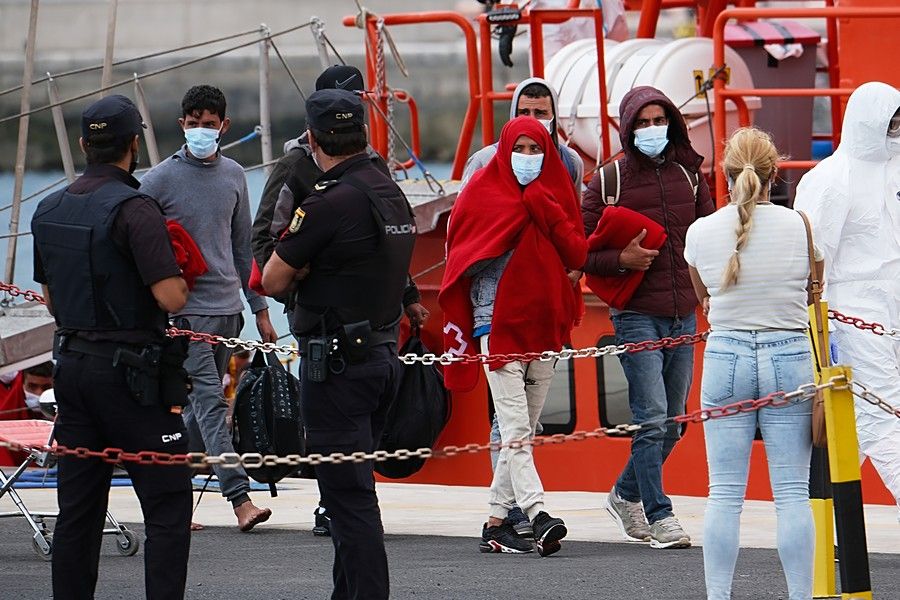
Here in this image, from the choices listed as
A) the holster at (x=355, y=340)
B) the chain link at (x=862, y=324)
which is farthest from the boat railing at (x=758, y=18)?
the holster at (x=355, y=340)

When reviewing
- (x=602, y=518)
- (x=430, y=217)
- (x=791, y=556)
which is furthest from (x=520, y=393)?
(x=430, y=217)

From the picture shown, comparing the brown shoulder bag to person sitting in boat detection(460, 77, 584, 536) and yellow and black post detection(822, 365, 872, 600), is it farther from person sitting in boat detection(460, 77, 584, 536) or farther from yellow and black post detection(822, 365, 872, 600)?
person sitting in boat detection(460, 77, 584, 536)

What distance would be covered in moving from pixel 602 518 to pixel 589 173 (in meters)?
2.19

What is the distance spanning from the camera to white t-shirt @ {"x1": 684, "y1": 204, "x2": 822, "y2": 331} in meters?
5.43

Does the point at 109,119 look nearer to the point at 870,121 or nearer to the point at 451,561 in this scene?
the point at 451,561

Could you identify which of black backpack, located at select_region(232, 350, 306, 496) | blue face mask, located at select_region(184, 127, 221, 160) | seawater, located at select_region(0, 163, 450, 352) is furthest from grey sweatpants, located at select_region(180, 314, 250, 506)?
seawater, located at select_region(0, 163, 450, 352)

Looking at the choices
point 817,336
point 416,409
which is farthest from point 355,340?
point 416,409

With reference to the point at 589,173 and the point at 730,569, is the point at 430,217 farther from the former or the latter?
the point at 730,569

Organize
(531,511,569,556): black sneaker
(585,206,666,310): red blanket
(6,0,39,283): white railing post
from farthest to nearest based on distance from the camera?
(6,0,39,283): white railing post, (585,206,666,310): red blanket, (531,511,569,556): black sneaker

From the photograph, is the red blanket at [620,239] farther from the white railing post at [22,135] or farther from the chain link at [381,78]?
the white railing post at [22,135]

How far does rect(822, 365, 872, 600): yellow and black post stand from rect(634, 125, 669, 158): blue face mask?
2011mm

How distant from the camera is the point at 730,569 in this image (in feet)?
17.9

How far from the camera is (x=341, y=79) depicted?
7.15 m

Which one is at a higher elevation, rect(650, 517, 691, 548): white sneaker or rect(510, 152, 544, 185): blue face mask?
rect(510, 152, 544, 185): blue face mask
